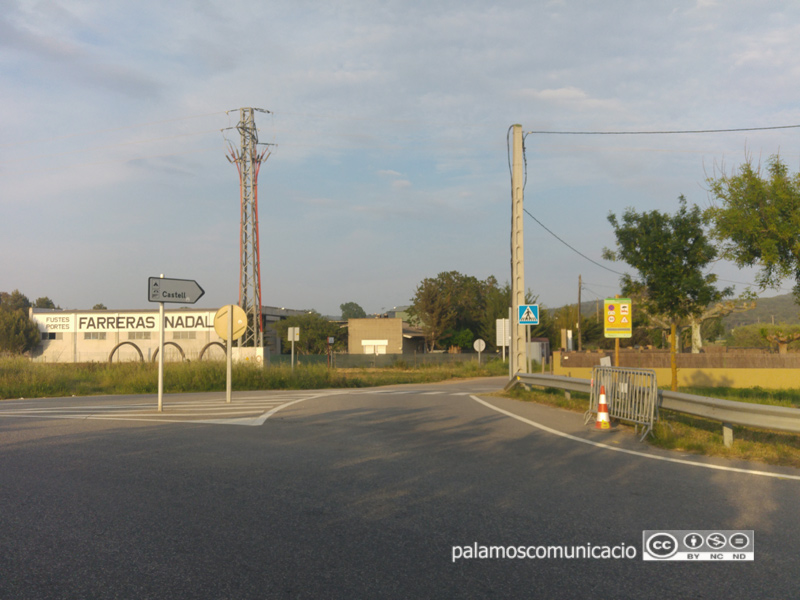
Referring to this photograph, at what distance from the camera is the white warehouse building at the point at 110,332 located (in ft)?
185

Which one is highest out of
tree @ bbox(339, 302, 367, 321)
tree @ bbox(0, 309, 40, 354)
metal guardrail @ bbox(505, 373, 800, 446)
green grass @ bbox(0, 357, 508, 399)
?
tree @ bbox(339, 302, 367, 321)

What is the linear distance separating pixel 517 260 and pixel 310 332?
48936 millimetres

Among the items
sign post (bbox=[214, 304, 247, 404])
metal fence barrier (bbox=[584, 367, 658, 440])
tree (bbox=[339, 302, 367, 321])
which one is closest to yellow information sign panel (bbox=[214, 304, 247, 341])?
sign post (bbox=[214, 304, 247, 404])

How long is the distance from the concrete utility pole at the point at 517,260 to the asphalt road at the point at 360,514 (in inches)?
395

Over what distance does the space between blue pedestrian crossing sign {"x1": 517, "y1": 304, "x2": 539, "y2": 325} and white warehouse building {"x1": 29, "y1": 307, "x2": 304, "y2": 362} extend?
3853 cm

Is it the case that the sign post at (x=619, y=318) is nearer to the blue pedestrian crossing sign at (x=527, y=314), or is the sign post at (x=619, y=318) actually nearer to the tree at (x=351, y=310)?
the blue pedestrian crossing sign at (x=527, y=314)

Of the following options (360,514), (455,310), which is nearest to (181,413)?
(360,514)

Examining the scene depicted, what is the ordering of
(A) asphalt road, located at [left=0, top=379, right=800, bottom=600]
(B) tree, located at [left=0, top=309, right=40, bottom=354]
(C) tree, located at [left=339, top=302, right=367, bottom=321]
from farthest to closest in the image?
(C) tree, located at [left=339, top=302, right=367, bottom=321] → (B) tree, located at [left=0, top=309, right=40, bottom=354] → (A) asphalt road, located at [left=0, top=379, right=800, bottom=600]

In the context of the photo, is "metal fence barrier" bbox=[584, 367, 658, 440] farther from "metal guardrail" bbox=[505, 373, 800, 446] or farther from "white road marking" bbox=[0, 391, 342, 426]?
"white road marking" bbox=[0, 391, 342, 426]

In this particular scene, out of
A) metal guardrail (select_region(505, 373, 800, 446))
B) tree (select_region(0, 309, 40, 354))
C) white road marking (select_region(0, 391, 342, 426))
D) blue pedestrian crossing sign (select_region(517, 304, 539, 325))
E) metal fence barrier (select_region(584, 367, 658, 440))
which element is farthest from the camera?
tree (select_region(0, 309, 40, 354))

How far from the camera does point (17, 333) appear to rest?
5556cm

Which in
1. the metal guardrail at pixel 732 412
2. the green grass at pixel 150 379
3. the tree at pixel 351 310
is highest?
the tree at pixel 351 310

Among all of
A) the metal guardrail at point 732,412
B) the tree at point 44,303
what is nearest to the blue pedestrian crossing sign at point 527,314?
the metal guardrail at point 732,412

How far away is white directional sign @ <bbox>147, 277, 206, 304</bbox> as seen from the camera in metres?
13.1
